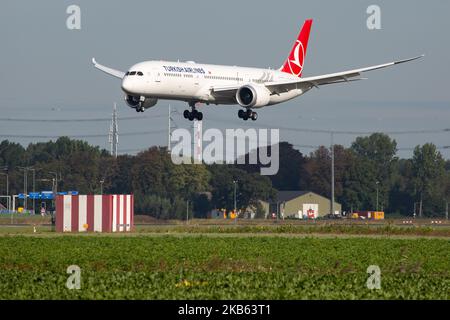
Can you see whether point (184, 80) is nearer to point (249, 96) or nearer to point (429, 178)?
point (249, 96)

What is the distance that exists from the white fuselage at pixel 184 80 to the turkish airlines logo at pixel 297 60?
13755 mm

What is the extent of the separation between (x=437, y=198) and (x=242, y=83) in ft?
258

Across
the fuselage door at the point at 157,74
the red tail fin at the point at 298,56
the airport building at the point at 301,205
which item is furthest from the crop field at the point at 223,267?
the airport building at the point at 301,205

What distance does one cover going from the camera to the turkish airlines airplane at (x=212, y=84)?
8344 cm

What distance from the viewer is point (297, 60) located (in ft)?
365

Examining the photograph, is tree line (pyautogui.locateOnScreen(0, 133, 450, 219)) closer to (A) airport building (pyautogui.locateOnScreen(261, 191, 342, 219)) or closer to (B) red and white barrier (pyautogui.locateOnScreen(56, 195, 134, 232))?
(A) airport building (pyautogui.locateOnScreen(261, 191, 342, 219))

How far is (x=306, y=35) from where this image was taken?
11825 cm

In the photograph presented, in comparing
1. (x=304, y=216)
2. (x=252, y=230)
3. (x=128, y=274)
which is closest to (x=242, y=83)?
(x=252, y=230)

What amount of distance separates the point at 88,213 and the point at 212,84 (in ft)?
46.4
